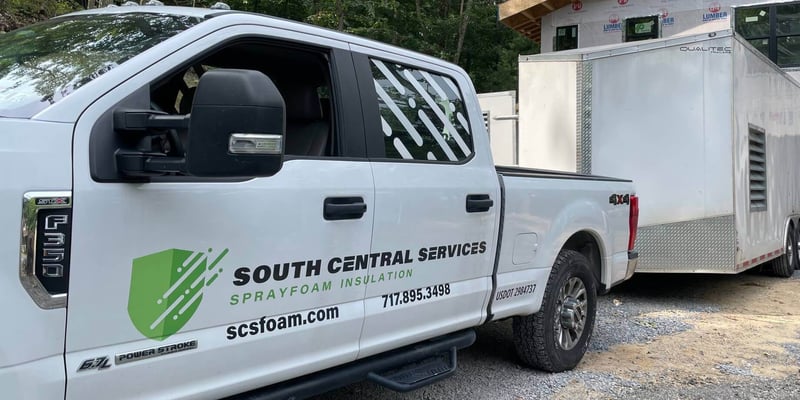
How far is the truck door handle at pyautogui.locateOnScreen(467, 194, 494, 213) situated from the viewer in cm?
402

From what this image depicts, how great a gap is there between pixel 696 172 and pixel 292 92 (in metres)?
5.66

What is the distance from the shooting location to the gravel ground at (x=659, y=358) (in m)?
4.86

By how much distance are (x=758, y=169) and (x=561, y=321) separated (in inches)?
196

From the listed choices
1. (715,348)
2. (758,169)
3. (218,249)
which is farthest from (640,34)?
(218,249)

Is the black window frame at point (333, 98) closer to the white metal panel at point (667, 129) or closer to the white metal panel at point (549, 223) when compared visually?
the white metal panel at point (549, 223)

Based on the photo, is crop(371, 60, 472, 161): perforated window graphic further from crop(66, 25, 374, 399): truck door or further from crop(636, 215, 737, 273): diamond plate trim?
crop(636, 215, 737, 273): diamond plate trim

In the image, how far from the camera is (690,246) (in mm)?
7727

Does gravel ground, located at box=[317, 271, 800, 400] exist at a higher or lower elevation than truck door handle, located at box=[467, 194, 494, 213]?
lower

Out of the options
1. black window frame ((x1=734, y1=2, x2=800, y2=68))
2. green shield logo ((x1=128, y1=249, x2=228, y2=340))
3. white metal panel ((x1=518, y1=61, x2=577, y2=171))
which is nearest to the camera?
green shield logo ((x1=128, y1=249, x2=228, y2=340))

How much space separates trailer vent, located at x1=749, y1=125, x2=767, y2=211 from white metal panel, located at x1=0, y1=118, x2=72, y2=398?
26.4 ft

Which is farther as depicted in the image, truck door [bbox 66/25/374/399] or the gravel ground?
the gravel ground

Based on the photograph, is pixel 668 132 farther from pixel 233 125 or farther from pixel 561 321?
pixel 233 125

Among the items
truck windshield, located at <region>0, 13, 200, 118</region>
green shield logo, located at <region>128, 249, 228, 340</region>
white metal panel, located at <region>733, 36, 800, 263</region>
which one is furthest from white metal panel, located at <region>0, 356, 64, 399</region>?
white metal panel, located at <region>733, 36, 800, 263</region>

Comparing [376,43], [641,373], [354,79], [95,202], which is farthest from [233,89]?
[641,373]
